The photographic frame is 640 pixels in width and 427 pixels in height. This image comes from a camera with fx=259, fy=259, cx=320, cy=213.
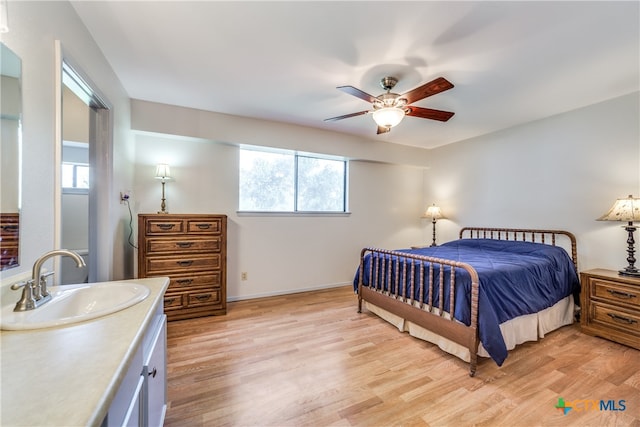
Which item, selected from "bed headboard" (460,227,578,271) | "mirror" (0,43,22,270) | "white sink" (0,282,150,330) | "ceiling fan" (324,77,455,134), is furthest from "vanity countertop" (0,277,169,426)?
"bed headboard" (460,227,578,271)

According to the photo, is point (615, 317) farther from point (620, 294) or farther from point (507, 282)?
point (507, 282)

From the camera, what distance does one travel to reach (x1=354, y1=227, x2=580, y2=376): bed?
6.52 ft

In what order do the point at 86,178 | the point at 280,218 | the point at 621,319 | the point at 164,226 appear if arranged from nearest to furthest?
the point at 86,178 < the point at 621,319 < the point at 164,226 < the point at 280,218

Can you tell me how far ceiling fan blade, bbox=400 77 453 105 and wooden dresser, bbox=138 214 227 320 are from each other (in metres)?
2.34

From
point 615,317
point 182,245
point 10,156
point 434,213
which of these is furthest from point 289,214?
point 615,317

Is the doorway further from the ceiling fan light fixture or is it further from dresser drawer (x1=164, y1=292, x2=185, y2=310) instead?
the ceiling fan light fixture

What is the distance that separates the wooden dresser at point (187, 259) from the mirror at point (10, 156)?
1.75 m

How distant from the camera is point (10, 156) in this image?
104 centimetres

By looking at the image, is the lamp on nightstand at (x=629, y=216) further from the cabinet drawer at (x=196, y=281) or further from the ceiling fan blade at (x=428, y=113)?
the cabinet drawer at (x=196, y=281)

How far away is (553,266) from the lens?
274 cm

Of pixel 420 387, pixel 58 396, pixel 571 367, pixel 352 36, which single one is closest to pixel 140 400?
pixel 58 396

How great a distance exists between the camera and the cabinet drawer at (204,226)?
115 inches

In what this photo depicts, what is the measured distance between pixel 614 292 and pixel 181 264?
4306mm

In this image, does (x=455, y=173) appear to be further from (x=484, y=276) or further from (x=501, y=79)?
(x=484, y=276)
